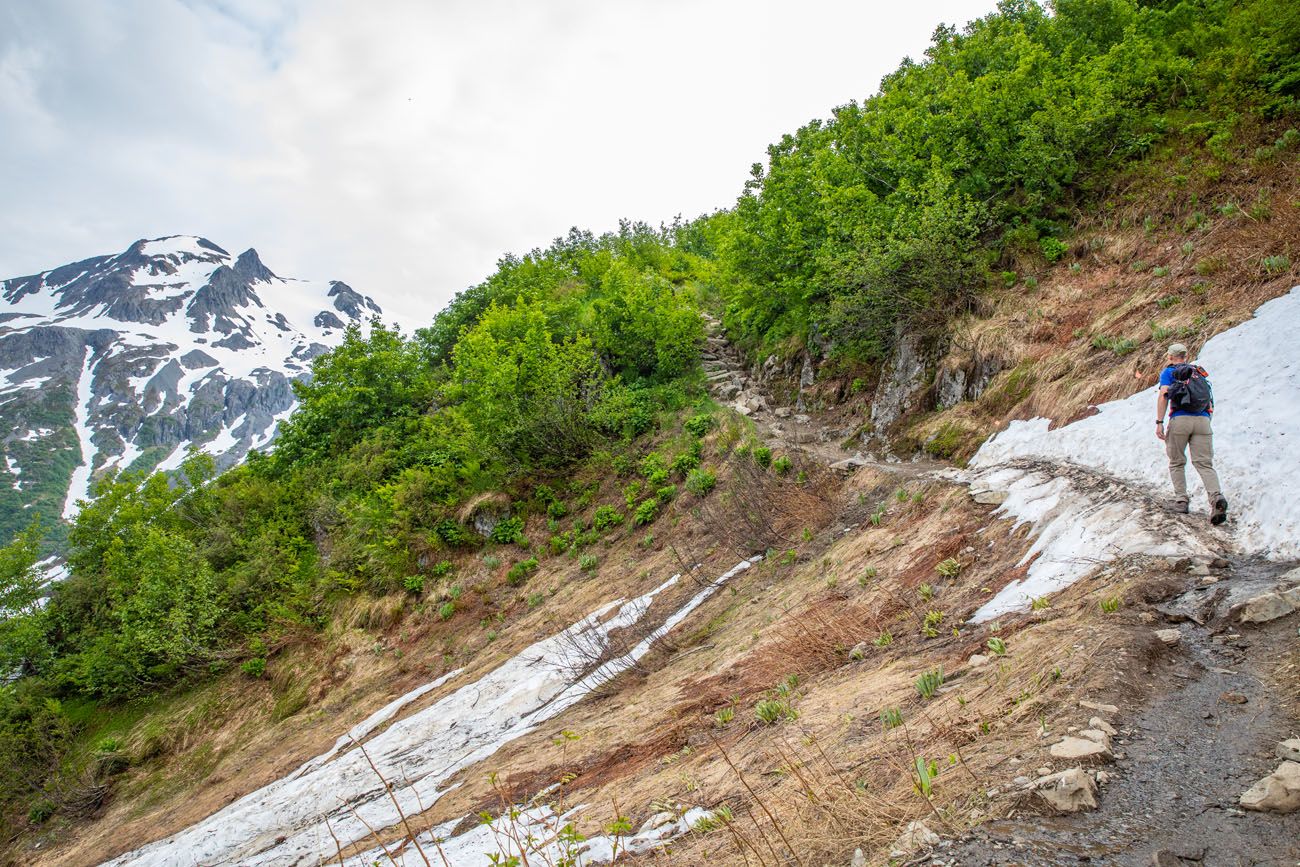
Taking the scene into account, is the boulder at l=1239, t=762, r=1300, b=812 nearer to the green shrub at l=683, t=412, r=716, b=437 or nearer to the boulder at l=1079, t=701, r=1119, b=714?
the boulder at l=1079, t=701, r=1119, b=714

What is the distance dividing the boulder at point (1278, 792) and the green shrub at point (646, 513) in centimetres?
1547

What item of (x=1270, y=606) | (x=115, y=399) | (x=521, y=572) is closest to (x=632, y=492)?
(x=521, y=572)

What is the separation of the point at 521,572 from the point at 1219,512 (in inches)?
661

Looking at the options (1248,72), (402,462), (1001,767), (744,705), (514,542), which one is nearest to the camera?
(1001,767)

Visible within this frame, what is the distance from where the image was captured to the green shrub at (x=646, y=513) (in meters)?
17.8

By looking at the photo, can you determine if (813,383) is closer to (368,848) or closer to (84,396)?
(368,848)

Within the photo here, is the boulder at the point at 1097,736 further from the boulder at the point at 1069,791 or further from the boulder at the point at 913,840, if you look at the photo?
the boulder at the point at 913,840

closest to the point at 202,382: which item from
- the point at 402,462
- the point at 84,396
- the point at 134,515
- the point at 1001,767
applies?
the point at 84,396

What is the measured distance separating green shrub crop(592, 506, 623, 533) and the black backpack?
47.9ft

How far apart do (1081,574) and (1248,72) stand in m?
16.2

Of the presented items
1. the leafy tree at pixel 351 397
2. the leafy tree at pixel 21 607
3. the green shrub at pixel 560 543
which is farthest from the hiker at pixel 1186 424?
the leafy tree at pixel 21 607

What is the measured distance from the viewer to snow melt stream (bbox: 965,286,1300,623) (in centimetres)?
551

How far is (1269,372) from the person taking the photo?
277 inches

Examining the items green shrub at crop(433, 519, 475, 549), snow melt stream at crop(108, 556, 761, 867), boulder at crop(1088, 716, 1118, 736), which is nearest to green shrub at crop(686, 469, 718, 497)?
snow melt stream at crop(108, 556, 761, 867)
